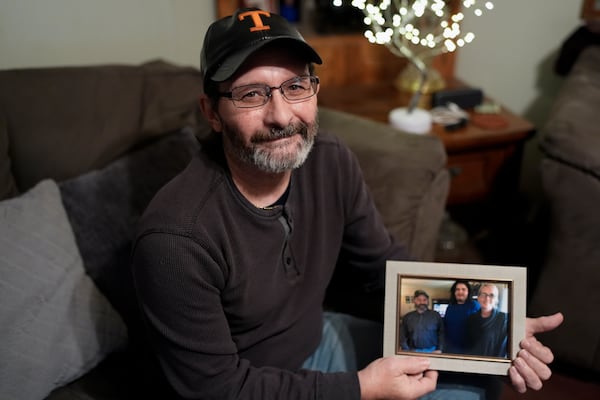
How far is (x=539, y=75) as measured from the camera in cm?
226

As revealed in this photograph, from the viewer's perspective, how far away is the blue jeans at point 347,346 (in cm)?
127

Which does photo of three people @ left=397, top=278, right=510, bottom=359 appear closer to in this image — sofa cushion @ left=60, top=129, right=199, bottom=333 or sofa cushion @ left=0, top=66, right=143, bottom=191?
sofa cushion @ left=60, top=129, right=199, bottom=333

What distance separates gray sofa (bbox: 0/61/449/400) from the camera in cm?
114

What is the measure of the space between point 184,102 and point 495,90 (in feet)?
4.57

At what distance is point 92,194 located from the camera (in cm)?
133

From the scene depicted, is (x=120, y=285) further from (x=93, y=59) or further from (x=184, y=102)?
(x=93, y=59)

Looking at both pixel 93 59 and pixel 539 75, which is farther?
pixel 539 75

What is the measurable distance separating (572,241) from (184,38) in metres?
1.38

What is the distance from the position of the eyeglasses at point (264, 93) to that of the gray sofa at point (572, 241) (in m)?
0.79

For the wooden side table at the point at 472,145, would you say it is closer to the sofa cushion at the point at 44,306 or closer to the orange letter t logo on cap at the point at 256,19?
the orange letter t logo on cap at the point at 256,19

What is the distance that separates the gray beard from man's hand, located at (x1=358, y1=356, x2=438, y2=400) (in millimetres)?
422

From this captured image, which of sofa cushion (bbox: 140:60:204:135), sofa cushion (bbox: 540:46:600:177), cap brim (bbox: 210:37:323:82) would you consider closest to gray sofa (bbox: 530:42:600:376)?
sofa cushion (bbox: 540:46:600:177)

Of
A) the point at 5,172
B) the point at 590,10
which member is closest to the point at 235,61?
the point at 5,172

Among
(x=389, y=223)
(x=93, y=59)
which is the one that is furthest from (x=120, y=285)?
(x=93, y=59)
